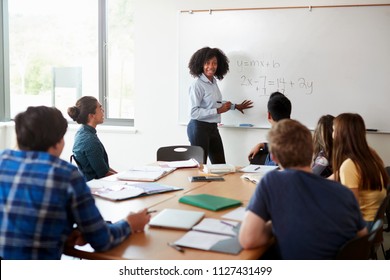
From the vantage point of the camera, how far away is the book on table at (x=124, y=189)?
2.62 m

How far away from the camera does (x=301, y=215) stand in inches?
68.7

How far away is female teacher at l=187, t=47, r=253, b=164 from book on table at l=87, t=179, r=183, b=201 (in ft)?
5.18

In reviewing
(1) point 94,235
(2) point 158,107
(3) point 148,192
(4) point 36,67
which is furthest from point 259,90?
(1) point 94,235

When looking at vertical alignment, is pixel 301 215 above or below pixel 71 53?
below

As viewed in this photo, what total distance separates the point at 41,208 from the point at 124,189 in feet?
3.37

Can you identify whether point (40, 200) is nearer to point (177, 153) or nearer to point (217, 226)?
point (217, 226)

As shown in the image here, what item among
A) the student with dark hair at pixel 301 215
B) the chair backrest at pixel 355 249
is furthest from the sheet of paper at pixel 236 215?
the chair backrest at pixel 355 249

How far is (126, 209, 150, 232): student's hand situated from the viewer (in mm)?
2006

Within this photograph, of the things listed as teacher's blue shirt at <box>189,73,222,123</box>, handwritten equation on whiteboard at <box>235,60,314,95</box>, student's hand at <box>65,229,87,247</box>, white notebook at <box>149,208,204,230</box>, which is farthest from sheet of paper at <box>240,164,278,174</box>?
student's hand at <box>65,229,87,247</box>

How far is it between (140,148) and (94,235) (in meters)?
3.43

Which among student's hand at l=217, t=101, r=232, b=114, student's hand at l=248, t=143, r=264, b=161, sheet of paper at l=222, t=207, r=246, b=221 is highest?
student's hand at l=217, t=101, r=232, b=114

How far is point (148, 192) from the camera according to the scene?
8.87 ft

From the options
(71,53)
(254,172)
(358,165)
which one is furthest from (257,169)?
(71,53)

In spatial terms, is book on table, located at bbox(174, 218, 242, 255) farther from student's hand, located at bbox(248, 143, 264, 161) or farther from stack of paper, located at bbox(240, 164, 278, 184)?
student's hand, located at bbox(248, 143, 264, 161)
